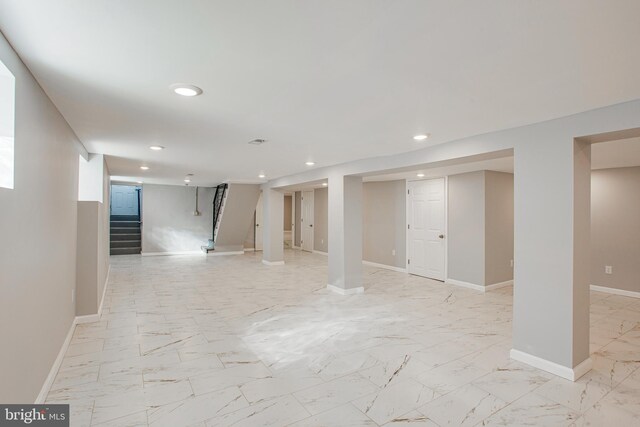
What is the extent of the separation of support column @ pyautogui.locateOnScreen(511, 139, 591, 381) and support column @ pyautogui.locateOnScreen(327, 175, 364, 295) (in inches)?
113

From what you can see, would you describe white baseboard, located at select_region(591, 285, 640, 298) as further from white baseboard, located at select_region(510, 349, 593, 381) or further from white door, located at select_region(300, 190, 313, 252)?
white door, located at select_region(300, 190, 313, 252)

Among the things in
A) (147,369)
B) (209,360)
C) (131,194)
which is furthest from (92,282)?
(131,194)

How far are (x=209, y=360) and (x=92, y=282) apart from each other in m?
2.20

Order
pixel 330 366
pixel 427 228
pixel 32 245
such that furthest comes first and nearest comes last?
pixel 427 228 < pixel 330 366 < pixel 32 245

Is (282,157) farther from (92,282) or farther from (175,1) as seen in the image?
(175,1)

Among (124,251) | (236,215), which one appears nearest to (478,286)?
(236,215)

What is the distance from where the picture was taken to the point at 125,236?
10602mm

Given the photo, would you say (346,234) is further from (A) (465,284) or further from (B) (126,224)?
(B) (126,224)

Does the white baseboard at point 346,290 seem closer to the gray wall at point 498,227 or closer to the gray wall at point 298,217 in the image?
the gray wall at point 498,227

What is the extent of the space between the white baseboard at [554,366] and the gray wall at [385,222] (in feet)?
15.2

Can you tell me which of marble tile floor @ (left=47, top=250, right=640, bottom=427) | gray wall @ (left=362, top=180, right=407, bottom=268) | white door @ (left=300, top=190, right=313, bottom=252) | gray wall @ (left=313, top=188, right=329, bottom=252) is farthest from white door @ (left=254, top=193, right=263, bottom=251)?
marble tile floor @ (left=47, top=250, right=640, bottom=427)

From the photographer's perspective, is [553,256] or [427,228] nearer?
[553,256]

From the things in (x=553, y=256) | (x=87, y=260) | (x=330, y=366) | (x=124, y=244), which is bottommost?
(x=330, y=366)

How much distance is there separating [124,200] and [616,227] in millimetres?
13385
